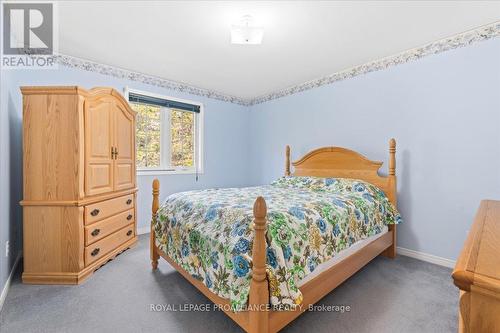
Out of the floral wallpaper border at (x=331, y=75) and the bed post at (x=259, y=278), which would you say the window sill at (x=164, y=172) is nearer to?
the floral wallpaper border at (x=331, y=75)

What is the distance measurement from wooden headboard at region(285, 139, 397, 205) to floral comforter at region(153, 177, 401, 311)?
0.39 m

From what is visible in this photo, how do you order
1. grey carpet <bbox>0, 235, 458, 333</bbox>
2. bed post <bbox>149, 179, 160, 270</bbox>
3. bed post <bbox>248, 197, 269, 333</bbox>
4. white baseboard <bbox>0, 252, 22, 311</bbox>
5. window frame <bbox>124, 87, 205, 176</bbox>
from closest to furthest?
bed post <bbox>248, 197, 269, 333</bbox>, grey carpet <bbox>0, 235, 458, 333</bbox>, white baseboard <bbox>0, 252, 22, 311</bbox>, bed post <bbox>149, 179, 160, 270</bbox>, window frame <bbox>124, 87, 205, 176</bbox>

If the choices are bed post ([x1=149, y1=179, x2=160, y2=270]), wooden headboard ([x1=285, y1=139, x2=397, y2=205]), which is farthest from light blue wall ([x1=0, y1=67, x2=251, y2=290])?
wooden headboard ([x1=285, y1=139, x2=397, y2=205])

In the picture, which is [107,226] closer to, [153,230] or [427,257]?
[153,230]

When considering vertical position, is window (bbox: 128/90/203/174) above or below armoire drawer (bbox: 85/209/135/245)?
above

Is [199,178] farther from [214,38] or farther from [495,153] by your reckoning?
[495,153]

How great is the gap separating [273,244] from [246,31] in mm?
1732

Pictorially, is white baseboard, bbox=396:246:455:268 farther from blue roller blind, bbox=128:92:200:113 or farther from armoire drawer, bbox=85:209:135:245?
blue roller blind, bbox=128:92:200:113

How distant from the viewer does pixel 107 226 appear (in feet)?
7.85

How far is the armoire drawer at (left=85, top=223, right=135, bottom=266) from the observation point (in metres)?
2.16

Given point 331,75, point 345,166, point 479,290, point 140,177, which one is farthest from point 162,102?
point 479,290

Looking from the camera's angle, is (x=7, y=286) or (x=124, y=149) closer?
(x=7, y=286)

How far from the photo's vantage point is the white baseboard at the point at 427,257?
235 cm

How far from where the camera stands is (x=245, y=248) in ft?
4.27
